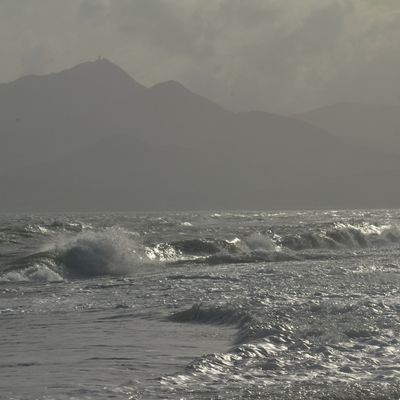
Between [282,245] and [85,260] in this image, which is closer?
[85,260]

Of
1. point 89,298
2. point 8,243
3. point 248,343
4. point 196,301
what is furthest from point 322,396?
point 8,243

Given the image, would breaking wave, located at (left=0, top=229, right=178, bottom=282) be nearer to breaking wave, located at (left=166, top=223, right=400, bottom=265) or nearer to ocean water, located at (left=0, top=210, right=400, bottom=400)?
ocean water, located at (left=0, top=210, right=400, bottom=400)

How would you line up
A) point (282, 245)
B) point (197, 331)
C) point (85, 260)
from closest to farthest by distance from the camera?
1. point (197, 331)
2. point (85, 260)
3. point (282, 245)

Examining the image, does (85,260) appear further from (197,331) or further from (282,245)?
(282,245)

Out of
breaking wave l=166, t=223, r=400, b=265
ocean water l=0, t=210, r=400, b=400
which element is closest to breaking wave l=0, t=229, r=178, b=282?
ocean water l=0, t=210, r=400, b=400

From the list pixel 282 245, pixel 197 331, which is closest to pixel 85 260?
pixel 197 331

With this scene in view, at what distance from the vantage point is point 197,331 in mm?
12266

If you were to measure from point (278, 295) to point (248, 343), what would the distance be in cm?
539

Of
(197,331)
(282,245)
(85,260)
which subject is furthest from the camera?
(282,245)

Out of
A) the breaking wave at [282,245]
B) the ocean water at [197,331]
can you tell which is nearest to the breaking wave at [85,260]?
the ocean water at [197,331]

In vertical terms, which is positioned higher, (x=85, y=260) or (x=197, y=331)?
(x=85, y=260)

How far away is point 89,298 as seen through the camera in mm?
16828

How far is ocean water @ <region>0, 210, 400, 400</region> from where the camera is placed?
8641 millimetres

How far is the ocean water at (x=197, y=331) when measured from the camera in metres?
8.64
